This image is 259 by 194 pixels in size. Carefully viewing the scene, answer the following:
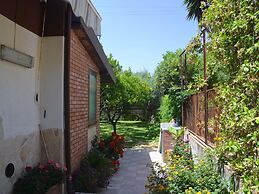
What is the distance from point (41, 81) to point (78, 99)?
1.38 meters

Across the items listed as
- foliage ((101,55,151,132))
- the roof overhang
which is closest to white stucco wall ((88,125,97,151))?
the roof overhang

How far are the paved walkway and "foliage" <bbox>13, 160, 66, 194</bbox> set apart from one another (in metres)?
1.98

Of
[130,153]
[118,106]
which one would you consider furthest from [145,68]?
[130,153]

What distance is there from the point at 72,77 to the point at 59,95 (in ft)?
3.00

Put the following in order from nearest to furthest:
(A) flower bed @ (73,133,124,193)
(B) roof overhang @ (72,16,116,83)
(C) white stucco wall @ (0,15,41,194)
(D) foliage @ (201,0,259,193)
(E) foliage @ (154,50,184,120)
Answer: (D) foliage @ (201,0,259,193), (C) white stucco wall @ (0,15,41,194), (B) roof overhang @ (72,16,116,83), (A) flower bed @ (73,133,124,193), (E) foliage @ (154,50,184,120)

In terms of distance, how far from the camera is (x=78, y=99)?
22.5ft

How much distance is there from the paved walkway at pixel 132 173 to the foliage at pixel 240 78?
3.60 meters

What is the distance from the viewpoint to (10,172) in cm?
454

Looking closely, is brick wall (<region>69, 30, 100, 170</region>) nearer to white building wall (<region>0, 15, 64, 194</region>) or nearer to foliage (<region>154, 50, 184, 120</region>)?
white building wall (<region>0, 15, 64, 194</region>)

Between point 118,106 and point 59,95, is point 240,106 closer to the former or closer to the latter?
point 59,95

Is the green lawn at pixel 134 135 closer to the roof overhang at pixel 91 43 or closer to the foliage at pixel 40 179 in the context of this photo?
the roof overhang at pixel 91 43

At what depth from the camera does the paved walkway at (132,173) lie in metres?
7.06

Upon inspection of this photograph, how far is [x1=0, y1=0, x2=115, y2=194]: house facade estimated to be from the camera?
441cm

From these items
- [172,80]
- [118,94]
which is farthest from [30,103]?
[118,94]
